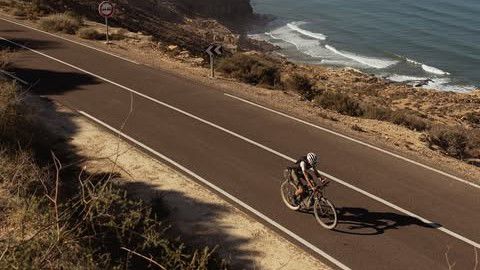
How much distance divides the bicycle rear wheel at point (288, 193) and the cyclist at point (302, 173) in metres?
0.18

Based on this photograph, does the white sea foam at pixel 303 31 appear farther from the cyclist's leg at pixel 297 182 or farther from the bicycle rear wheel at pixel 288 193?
the cyclist's leg at pixel 297 182

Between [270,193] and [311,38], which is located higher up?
[270,193]

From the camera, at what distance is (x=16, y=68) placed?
77.0 feet

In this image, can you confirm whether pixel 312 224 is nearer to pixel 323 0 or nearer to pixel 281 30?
pixel 281 30

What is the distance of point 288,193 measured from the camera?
1302 cm

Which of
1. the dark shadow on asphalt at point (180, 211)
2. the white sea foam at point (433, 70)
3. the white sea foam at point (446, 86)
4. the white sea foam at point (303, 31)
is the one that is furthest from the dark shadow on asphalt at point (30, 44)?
the white sea foam at point (303, 31)

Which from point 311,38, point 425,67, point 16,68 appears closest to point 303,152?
point 16,68

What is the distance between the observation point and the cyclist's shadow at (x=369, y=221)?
1195cm

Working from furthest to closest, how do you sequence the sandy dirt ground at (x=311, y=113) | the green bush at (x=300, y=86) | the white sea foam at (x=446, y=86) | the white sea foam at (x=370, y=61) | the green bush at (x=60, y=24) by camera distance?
the white sea foam at (x=370, y=61) → the white sea foam at (x=446, y=86) → the green bush at (x=60, y=24) → the green bush at (x=300, y=86) → the sandy dirt ground at (x=311, y=113)

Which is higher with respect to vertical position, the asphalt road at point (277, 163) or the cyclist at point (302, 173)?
the cyclist at point (302, 173)

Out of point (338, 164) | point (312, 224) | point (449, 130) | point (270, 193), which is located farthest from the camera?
point (449, 130)

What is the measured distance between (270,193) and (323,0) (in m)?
83.2

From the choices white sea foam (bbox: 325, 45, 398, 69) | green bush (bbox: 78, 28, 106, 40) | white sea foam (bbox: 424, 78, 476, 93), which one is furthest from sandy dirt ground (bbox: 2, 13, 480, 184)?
white sea foam (bbox: 325, 45, 398, 69)

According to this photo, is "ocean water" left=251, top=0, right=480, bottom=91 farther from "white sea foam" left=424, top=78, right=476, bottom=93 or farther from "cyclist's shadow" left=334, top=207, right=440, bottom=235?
"cyclist's shadow" left=334, top=207, right=440, bottom=235
